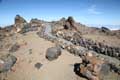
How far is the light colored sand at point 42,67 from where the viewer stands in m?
33.0

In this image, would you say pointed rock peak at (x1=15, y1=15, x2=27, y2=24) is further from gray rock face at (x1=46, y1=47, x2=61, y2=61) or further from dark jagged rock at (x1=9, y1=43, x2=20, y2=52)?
gray rock face at (x1=46, y1=47, x2=61, y2=61)

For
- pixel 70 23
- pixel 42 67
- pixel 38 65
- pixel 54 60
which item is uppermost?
pixel 70 23

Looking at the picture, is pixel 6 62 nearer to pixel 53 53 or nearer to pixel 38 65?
pixel 38 65

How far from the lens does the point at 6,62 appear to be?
36562mm

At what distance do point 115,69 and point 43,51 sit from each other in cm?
1692

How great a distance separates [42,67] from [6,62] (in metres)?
7.83

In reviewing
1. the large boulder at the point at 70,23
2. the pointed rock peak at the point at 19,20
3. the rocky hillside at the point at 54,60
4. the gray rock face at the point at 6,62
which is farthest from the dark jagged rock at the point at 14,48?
the pointed rock peak at the point at 19,20

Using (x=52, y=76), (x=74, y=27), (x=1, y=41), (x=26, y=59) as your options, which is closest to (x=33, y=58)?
(x=26, y=59)

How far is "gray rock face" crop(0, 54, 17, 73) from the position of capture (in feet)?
117

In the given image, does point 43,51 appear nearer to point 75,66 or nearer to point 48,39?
point 48,39

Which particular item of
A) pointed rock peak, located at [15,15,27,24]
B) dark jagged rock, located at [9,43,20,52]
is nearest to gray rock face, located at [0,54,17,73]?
dark jagged rock, located at [9,43,20,52]

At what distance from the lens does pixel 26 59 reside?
38.8 metres

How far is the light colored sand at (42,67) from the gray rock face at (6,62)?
1042 millimetres

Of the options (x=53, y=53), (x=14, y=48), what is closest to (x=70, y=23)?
(x=14, y=48)
